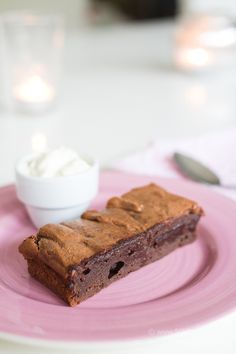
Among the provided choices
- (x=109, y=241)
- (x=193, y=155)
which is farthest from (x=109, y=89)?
(x=109, y=241)

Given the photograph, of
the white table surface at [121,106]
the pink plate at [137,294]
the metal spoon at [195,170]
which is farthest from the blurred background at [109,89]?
the pink plate at [137,294]

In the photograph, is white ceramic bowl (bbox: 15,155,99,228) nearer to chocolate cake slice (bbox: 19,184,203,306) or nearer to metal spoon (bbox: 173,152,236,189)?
chocolate cake slice (bbox: 19,184,203,306)

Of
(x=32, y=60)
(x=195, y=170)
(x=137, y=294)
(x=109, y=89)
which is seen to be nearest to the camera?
(x=137, y=294)

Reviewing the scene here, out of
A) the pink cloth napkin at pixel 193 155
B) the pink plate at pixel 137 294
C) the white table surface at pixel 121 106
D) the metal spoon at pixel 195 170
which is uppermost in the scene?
the pink plate at pixel 137 294

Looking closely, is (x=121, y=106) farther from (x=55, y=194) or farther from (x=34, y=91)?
(x=55, y=194)

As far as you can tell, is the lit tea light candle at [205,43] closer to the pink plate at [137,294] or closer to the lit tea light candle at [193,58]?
the lit tea light candle at [193,58]

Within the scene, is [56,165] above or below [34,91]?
above

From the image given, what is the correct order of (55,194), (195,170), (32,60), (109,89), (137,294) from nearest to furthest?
(137,294), (55,194), (195,170), (32,60), (109,89)
